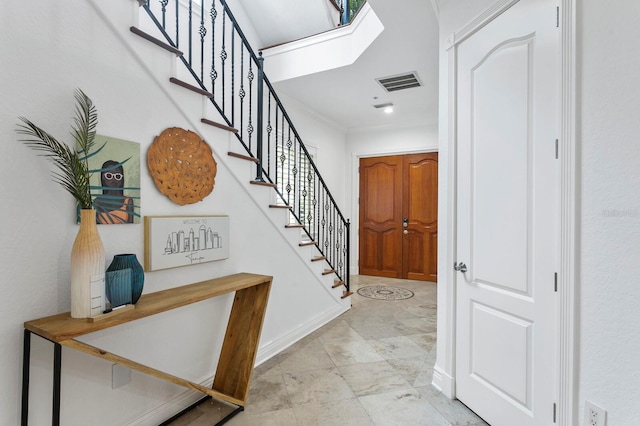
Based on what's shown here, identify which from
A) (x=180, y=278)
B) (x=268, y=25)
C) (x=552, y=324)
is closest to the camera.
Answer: (x=552, y=324)

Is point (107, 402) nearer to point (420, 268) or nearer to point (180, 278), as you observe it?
point (180, 278)

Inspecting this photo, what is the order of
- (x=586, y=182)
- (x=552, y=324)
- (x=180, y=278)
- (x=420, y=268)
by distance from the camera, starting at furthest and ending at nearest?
(x=420, y=268)
(x=180, y=278)
(x=552, y=324)
(x=586, y=182)

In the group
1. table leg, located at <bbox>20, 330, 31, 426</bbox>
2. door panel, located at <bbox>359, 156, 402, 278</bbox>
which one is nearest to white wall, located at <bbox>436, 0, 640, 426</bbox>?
table leg, located at <bbox>20, 330, 31, 426</bbox>

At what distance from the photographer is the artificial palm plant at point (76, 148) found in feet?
4.17

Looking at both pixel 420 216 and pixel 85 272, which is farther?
pixel 420 216

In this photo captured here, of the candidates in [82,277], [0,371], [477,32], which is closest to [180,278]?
[82,277]

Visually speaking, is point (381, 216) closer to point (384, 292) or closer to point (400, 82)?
point (384, 292)

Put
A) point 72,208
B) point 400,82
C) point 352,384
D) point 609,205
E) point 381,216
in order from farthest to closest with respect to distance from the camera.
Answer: point 381,216 < point 400,82 < point 352,384 < point 72,208 < point 609,205

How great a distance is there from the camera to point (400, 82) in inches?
153

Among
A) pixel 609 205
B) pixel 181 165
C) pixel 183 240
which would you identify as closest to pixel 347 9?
pixel 181 165

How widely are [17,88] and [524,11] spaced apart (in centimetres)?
237

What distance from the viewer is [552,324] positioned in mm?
1496

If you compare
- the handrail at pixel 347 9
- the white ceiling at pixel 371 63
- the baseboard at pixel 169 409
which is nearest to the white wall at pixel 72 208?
the baseboard at pixel 169 409

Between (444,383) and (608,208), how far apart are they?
4.94 ft
